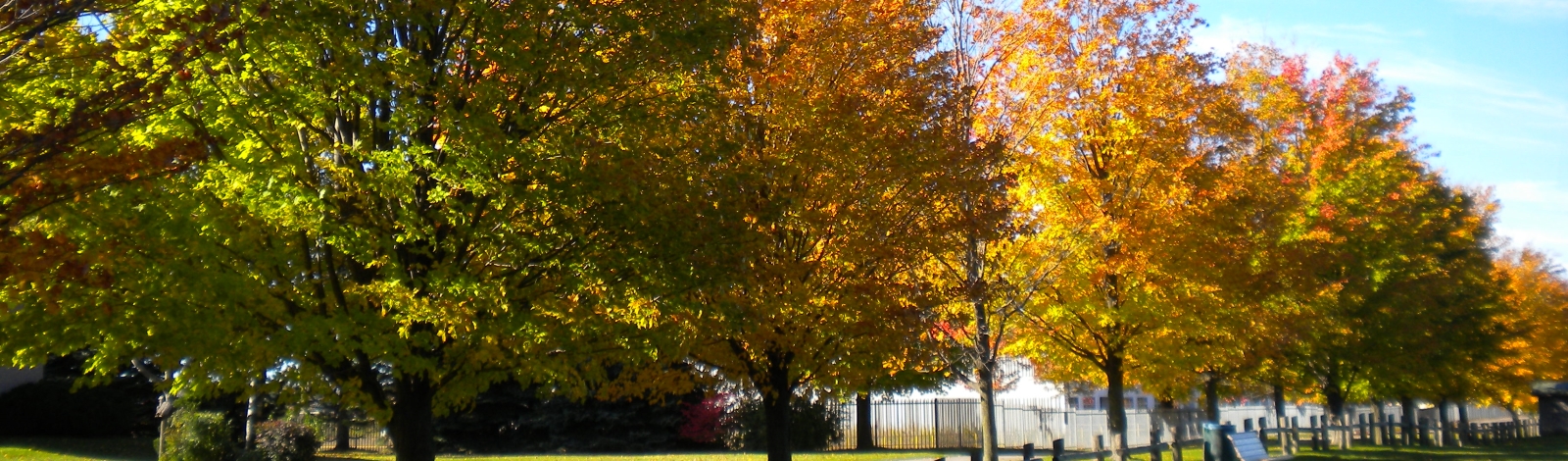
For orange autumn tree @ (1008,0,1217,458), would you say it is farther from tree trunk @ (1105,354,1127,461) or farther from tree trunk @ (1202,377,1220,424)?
tree trunk @ (1202,377,1220,424)

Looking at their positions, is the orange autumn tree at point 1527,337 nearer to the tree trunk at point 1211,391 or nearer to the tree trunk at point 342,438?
the tree trunk at point 1211,391

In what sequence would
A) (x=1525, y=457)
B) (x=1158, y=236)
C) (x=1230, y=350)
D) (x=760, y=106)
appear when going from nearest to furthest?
(x=760, y=106), (x=1158, y=236), (x=1230, y=350), (x=1525, y=457)

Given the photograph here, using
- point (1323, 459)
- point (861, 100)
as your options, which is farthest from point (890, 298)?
point (1323, 459)

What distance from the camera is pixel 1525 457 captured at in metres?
29.6

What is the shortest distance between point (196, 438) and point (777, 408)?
40.0 ft

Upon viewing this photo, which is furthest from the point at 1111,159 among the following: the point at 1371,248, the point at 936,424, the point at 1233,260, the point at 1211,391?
the point at 936,424

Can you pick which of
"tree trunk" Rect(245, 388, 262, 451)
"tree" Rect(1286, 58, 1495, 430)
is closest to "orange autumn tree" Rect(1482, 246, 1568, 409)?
"tree" Rect(1286, 58, 1495, 430)

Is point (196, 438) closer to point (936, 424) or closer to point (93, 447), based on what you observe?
point (93, 447)

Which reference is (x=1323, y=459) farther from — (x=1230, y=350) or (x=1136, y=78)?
(x=1136, y=78)

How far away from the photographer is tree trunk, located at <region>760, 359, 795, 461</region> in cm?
1356

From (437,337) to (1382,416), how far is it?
3374 cm

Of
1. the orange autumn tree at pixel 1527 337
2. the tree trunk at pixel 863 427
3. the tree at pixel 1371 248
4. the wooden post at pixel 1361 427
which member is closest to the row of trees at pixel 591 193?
the tree at pixel 1371 248

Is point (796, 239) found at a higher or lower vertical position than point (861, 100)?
lower

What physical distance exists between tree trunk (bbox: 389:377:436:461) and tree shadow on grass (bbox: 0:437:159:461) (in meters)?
12.3
